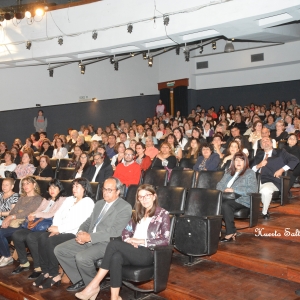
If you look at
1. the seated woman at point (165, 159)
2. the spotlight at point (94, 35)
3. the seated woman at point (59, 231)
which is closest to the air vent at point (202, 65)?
the spotlight at point (94, 35)

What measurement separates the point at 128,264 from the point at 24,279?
140cm

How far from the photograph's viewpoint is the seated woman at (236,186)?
4023 mm

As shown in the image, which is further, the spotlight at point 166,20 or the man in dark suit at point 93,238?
the spotlight at point 166,20

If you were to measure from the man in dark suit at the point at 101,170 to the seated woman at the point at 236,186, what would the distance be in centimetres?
167

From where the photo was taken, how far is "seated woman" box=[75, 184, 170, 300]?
10.5ft

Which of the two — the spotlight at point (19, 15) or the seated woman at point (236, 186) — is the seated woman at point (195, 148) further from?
the spotlight at point (19, 15)

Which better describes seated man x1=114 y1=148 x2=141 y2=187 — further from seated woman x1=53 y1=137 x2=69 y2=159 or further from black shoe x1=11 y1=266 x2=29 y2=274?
seated woman x1=53 y1=137 x2=69 y2=159

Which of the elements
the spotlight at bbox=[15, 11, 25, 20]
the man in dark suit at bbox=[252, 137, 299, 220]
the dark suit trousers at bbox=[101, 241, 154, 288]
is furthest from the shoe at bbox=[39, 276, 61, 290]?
the spotlight at bbox=[15, 11, 25, 20]

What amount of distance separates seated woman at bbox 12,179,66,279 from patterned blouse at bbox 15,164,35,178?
85.2 inches

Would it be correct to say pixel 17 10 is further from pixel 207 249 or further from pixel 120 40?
pixel 207 249

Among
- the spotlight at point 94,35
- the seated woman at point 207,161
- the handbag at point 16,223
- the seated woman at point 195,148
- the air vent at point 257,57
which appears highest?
the air vent at point 257,57

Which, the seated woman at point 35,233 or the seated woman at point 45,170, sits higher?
the seated woman at point 45,170

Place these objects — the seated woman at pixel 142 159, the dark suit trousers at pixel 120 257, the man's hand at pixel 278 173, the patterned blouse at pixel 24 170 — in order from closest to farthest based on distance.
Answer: the dark suit trousers at pixel 120 257
the man's hand at pixel 278 173
the seated woman at pixel 142 159
the patterned blouse at pixel 24 170

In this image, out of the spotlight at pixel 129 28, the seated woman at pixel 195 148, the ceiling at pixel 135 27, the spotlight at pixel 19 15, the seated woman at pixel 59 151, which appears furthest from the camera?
the spotlight at pixel 19 15
